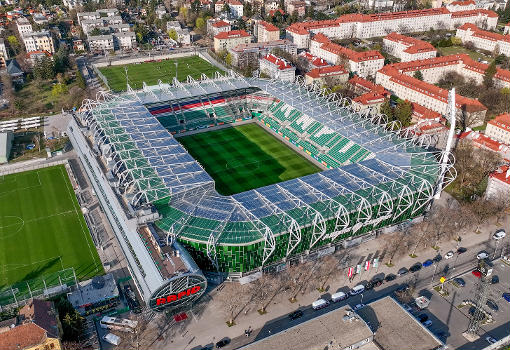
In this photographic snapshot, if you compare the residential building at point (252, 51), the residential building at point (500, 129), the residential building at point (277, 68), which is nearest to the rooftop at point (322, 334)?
the residential building at point (500, 129)

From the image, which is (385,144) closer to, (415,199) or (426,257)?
(415,199)

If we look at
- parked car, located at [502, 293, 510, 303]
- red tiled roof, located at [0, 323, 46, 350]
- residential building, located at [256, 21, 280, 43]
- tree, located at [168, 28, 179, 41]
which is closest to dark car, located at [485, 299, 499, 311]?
parked car, located at [502, 293, 510, 303]

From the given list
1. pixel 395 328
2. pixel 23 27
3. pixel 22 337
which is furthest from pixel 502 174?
pixel 23 27

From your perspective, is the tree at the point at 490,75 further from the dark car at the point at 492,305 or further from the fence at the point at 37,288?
the fence at the point at 37,288

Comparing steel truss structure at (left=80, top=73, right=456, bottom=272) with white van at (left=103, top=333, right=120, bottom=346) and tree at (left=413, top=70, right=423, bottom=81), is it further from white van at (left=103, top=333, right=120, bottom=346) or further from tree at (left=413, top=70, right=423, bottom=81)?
tree at (left=413, top=70, right=423, bottom=81)

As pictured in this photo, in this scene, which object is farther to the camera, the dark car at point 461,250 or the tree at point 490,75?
the tree at point 490,75

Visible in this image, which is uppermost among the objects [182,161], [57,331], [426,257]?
[182,161]

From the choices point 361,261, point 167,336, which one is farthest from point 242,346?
point 361,261
